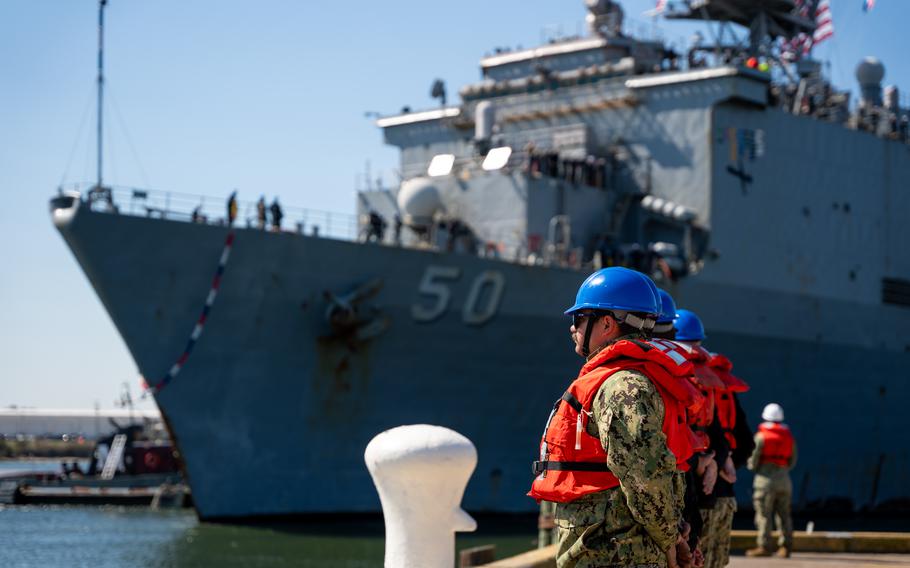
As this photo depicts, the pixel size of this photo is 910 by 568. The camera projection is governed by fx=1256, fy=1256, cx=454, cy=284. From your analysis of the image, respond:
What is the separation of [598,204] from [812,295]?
484 cm

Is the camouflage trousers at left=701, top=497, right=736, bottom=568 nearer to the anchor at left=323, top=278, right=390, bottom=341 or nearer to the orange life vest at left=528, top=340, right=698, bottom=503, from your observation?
the orange life vest at left=528, top=340, right=698, bottom=503

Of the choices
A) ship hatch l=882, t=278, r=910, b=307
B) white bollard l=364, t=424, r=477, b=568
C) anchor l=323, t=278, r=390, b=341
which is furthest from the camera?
ship hatch l=882, t=278, r=910, b=307

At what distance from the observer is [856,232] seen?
25.2 metres

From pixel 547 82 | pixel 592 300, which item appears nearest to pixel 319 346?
pixel 547 82

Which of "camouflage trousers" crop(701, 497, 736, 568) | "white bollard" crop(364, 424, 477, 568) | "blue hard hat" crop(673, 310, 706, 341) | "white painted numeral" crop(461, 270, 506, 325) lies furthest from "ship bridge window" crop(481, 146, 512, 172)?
"white bollard" crop(364, 424, 477, 568)

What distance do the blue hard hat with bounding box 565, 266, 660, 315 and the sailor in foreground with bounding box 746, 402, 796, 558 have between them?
7204 mm

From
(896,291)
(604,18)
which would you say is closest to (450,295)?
(604,18)

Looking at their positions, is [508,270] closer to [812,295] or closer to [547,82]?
[547,82]

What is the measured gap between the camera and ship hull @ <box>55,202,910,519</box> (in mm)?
18000

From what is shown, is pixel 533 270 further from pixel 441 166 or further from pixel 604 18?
pixel 604 18

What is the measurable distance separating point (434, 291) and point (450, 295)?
276 mm

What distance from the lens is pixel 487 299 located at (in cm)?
1967

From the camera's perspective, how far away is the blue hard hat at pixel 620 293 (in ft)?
13.4

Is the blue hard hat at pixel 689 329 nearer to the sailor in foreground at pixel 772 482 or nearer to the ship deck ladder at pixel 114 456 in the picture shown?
the sailor in foreground at pixel 772 482
